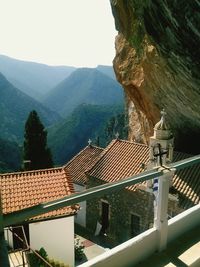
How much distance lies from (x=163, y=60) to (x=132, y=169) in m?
10.4

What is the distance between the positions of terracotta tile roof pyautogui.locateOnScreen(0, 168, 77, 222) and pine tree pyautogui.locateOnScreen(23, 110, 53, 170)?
11.8 meters

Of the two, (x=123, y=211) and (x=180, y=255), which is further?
(x=123, y=211)

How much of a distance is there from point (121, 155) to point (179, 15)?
1500 centimetres

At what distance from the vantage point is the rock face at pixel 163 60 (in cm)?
686

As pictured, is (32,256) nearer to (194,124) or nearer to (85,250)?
(85,250)

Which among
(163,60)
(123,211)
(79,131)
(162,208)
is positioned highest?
(163,60)

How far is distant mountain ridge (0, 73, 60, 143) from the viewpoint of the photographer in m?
115

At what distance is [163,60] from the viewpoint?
1016 centimetres

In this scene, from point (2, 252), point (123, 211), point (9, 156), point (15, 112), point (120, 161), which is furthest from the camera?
point (15, 112)

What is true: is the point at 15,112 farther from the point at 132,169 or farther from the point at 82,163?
the point at 132,169

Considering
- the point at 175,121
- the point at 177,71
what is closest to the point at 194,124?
the point at 175,121

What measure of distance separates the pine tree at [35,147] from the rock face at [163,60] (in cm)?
880

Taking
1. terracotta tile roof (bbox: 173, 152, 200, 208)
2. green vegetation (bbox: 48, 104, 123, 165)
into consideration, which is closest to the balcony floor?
terracotta tile roof (bbox: 173, 152, 200, 208)

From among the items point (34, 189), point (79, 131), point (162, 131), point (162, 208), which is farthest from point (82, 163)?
point (79, 131)
